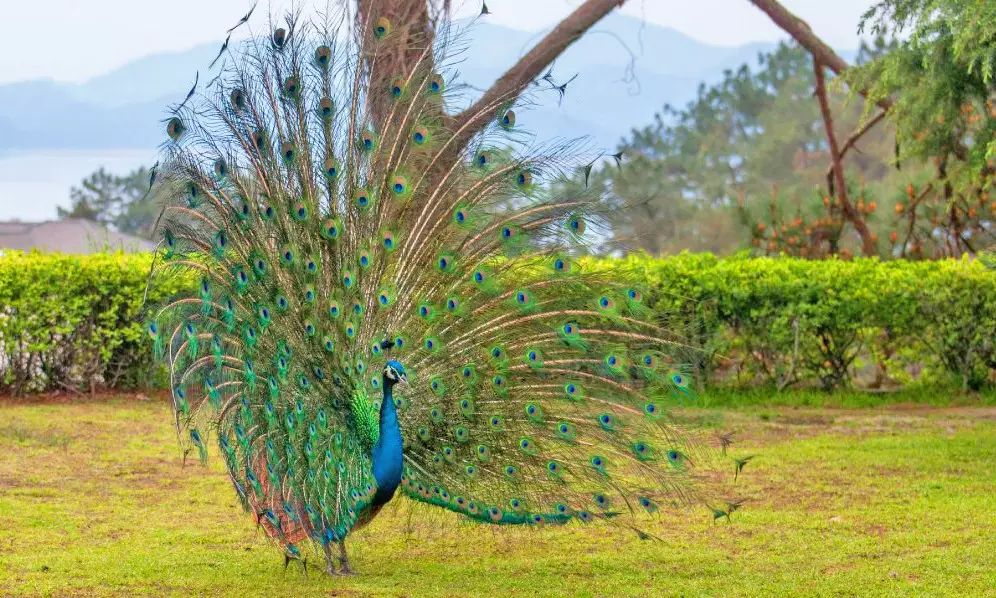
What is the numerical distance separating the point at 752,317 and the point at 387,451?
26.2 ft

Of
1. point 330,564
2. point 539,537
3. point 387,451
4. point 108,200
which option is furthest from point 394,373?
point 108,200

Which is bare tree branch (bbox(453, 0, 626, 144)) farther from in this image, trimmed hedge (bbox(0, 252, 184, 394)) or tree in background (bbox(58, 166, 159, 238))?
tree in background (bbox(58, 166, 159, 238))

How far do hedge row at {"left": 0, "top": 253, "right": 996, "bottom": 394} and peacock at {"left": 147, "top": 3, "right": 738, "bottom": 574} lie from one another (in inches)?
245

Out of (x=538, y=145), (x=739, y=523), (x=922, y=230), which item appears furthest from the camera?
(x=922, y=230)

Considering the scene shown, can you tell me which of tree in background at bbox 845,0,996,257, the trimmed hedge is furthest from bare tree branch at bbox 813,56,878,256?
the trimmed hedge

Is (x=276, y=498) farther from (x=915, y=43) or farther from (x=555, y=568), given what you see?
(x=915, y=43)

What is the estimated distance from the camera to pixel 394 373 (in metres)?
6.57

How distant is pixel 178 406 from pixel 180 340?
1.26 ft

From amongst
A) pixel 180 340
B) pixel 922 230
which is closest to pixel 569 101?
pixel 180 340

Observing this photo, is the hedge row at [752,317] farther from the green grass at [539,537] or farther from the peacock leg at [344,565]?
the peacock leg at [344,565]

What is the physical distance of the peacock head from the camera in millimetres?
6566

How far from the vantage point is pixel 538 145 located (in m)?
7.29

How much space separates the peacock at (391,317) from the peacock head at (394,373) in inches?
0.6

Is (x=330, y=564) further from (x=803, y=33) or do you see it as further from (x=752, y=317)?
(x=803, y=33)
